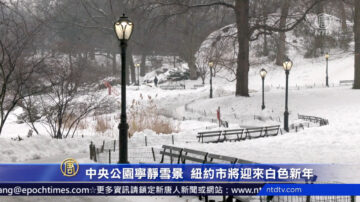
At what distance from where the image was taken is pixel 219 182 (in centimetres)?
1059

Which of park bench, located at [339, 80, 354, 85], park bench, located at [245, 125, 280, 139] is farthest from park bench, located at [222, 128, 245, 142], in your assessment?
park bench, located at [339, 80, 354, 85]

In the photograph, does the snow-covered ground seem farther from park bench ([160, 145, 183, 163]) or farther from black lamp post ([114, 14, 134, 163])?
park bench ([160, 145, 183, 163])

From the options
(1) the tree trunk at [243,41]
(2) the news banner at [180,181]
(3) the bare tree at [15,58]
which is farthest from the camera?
(1) the tree trunk at [243,41]

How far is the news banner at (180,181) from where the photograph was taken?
9430mm

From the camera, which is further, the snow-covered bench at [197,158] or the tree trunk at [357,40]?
the tree trunk at [357,40]

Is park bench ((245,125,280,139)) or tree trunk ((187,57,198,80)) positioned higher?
tree trunk ((187,57,198,80))

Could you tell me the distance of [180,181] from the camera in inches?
445

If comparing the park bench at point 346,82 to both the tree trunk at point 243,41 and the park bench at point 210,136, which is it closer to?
the tree trunk at point 243,41

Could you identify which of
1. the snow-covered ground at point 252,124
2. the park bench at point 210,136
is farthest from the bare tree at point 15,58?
the park bench at point 210,136

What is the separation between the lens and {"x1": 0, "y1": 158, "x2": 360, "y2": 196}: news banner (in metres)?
9.43

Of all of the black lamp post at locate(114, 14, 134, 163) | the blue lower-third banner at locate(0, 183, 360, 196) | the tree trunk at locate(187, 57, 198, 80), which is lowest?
the blue lower-third banner at locate(0, 183, 360, 196)

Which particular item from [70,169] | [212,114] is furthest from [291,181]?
[212,114]

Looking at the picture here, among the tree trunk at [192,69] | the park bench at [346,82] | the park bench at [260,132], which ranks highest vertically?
the tree trunk at [192,69]

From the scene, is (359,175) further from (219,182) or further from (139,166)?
(139,166)
